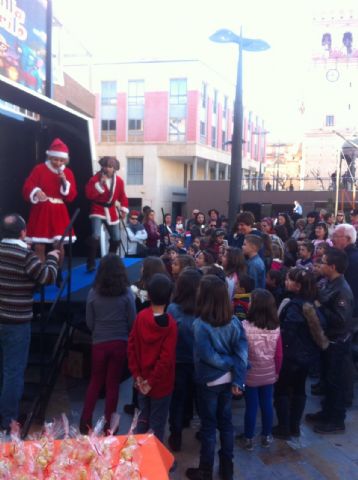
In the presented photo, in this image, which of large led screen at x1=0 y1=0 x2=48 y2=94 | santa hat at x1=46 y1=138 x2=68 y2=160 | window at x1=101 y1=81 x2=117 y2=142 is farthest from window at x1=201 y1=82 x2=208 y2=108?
santa hat at x1=46 y1=138 x2=68 y2=160

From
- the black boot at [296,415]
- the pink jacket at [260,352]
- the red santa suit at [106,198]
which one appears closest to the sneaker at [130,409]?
the pink jacket at [260,352]

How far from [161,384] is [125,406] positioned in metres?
1.28

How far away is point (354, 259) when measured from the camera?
4879mm

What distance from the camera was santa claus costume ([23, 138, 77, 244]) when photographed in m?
5.56

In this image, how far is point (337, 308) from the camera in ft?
13.6

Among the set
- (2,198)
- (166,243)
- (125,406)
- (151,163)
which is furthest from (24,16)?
(151,163)

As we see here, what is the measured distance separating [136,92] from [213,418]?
31.9 m

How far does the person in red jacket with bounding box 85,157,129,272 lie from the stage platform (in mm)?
252

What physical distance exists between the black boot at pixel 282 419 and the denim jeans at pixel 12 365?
211 centimetres

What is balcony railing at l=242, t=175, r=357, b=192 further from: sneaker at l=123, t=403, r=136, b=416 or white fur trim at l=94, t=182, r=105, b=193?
sneaker at l=123, t=403, r=136, b=416

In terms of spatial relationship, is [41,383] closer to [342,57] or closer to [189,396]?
[189,396]

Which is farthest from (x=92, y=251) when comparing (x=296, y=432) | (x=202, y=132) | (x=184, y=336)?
(x=202, y=132)

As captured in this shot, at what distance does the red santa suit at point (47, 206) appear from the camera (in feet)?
18.2

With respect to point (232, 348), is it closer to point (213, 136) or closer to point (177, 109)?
point (177, 109)
